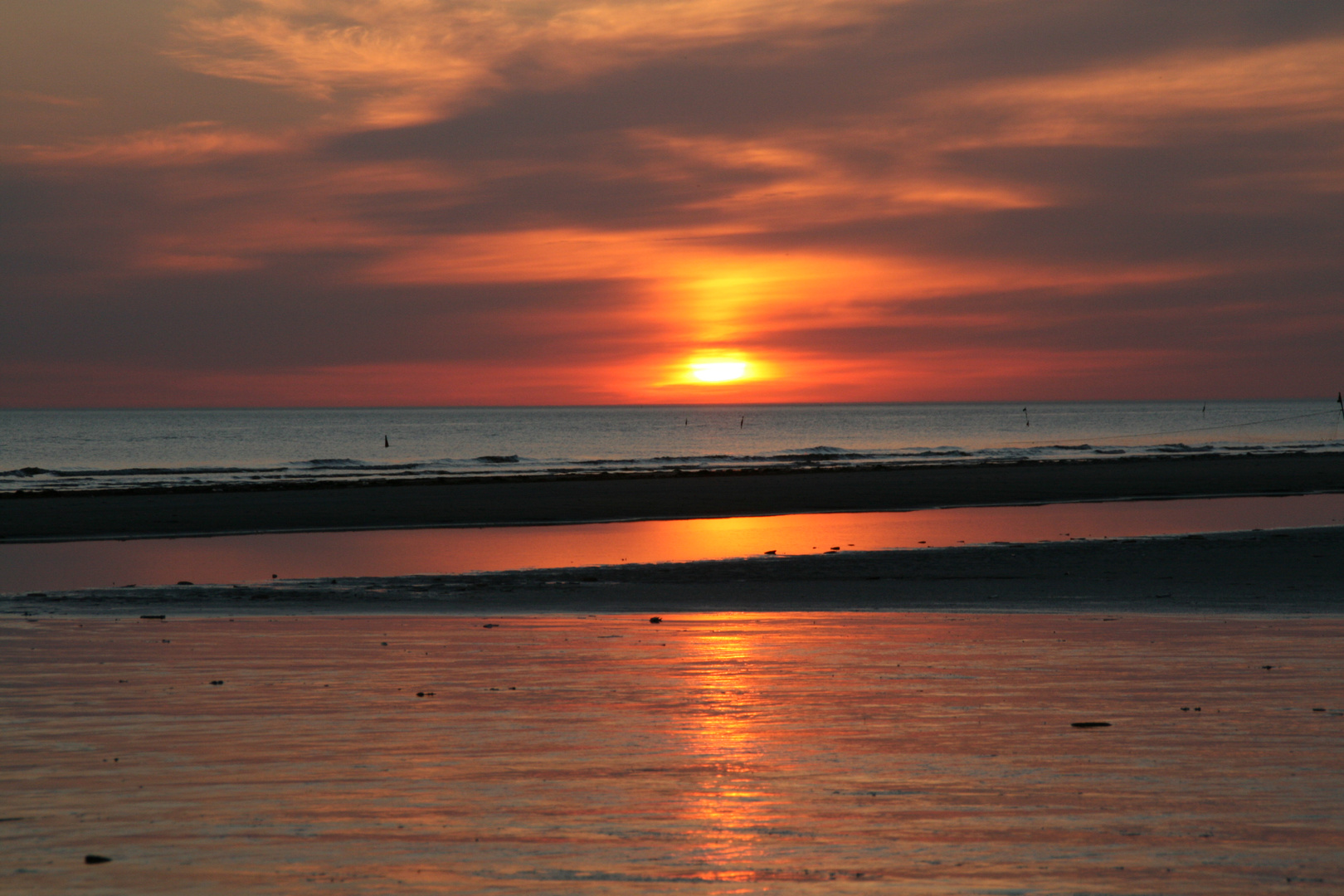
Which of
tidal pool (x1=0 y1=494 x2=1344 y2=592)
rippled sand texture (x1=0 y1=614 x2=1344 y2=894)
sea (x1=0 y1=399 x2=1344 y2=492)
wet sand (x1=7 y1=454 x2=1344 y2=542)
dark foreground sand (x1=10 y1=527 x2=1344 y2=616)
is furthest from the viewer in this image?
sea (x1=0 y1=399 x2=1344 y2=492)

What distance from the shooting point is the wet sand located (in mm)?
33719

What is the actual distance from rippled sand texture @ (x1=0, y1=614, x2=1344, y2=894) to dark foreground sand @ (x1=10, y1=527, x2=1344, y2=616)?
12.1ft

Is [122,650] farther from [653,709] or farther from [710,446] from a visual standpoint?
[710,446]

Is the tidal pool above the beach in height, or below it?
above

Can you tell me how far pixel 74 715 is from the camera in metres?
9.02

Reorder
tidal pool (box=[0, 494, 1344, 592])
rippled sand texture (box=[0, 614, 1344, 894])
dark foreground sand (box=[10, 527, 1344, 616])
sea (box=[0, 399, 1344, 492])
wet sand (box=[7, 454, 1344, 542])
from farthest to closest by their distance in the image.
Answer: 1. sea (box=[0, 399, 1344, 492])
2. wet sand (box=[7, 454, 1344, 542])
3. tidal pool (box=[0, 494, 1344, 592])
4. dark foreground sand (box=[10, 527, 1344, 616])
5. rippled sand texture (box=[0, 614, 1344, 894])

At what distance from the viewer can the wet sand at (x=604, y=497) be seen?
3372 centimetres

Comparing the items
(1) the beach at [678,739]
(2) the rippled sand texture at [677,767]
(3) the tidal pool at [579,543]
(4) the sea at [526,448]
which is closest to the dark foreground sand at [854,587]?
(1) the beach at [678,739]

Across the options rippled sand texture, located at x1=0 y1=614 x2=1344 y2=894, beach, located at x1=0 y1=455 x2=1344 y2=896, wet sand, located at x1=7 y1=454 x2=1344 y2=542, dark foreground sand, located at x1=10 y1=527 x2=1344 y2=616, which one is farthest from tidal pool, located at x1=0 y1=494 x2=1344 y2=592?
rippled sand texture, located at x1=0 y1=614 x2=1344 y2=894

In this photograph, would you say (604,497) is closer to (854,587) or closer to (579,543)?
(579,543)

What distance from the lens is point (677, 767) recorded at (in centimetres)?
732

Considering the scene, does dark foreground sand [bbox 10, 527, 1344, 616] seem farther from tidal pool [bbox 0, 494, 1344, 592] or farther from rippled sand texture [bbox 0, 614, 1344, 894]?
rippled sand texture [bbox 0, 614, 1344, 894]

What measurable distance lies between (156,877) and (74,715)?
13.6 ft

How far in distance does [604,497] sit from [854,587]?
83.0 feet
